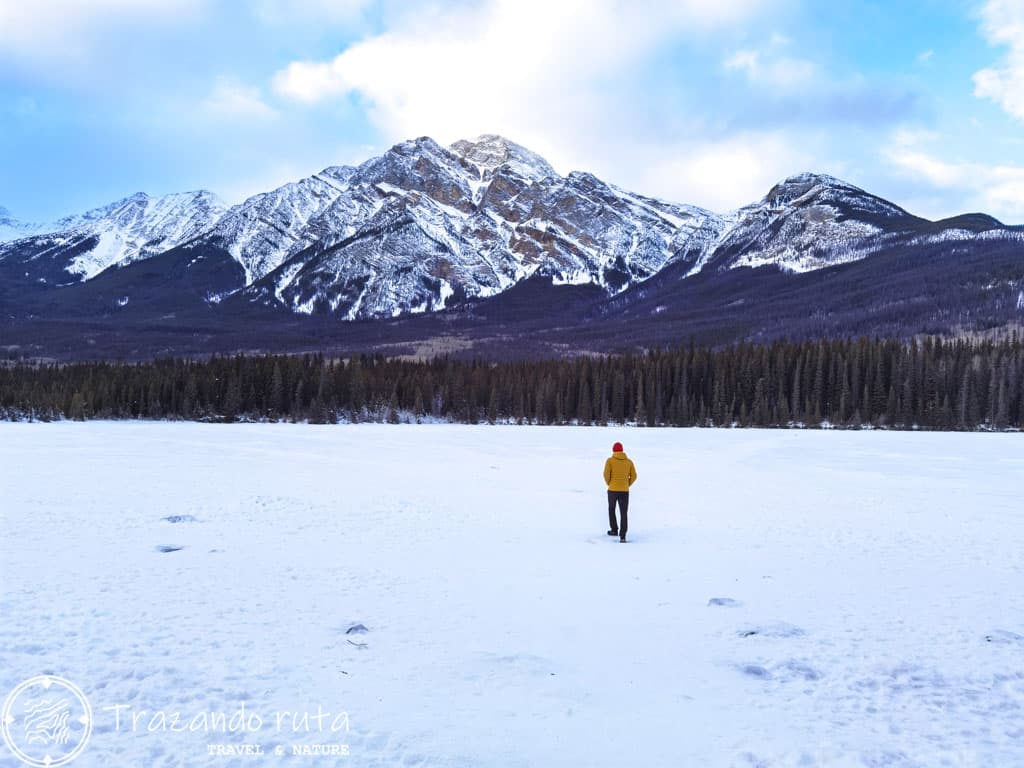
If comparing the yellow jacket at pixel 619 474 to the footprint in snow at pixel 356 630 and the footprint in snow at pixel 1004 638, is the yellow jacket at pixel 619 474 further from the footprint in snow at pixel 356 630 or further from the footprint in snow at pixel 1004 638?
the footprint in snow at pixel 356 630

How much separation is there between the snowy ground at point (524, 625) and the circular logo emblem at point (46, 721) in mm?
174

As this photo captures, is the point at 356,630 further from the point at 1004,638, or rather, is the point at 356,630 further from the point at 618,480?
the point at 1004,638

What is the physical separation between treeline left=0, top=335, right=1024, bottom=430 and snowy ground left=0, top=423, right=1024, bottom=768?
82328 millimetres

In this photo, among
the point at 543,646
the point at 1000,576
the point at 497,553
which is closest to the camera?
the point at 543,646

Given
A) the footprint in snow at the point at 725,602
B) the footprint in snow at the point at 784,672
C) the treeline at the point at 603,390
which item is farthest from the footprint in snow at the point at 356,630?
the treeline at the point at 603,390

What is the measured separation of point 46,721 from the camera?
7.07 meters

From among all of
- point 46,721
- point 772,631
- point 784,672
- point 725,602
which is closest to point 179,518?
point 46,721

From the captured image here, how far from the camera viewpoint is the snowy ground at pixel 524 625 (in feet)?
23.3

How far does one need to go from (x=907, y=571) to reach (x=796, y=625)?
5487 mm

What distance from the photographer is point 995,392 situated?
93.1 meters

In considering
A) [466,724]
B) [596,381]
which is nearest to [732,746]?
[466,724]

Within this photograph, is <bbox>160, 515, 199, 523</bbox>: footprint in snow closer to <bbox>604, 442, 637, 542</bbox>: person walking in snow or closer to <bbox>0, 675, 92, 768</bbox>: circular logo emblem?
Answer: <bbox>0, 675, 92, 768</bbox>: circular logo emblem

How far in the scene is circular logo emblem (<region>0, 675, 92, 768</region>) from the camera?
652 cm

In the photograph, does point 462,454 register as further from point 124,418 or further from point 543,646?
point 124,418
